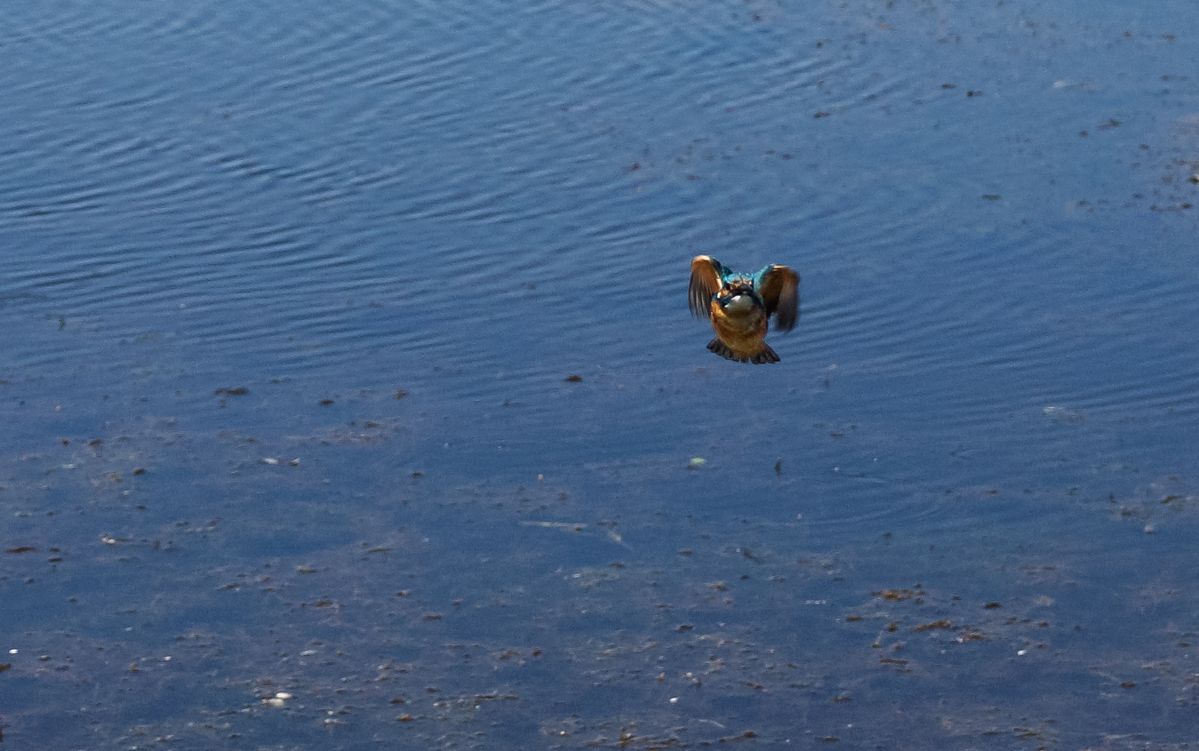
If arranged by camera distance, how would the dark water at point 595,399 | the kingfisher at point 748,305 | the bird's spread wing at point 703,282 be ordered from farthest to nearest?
the dark water at point 595,399 → the bird's spread wing at point 703,282 → the kingfisher at point 748,305

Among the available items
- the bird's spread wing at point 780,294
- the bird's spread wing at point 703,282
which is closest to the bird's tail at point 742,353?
the bird's spread wing at point 780,294

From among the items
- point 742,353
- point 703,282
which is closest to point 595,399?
point 703,282

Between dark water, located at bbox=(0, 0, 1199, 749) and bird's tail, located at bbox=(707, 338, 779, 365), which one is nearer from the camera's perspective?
bird's tail, located at bbox=(707, 338, 779, 365)

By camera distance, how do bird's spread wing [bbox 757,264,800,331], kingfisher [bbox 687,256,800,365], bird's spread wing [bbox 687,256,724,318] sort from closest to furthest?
kingfisher [bbox 687,256,800,365], bird's spread wing [bbox 757,264,800,331], bird's spread wing [bbox 687,256,724,318]

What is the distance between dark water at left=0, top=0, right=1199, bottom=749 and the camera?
27.1 ft

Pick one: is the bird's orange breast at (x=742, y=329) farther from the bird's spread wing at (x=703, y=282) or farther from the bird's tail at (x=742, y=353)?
the bird's spread wing at (x=703, y=282)

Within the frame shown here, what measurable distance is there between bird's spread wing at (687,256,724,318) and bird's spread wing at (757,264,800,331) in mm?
191

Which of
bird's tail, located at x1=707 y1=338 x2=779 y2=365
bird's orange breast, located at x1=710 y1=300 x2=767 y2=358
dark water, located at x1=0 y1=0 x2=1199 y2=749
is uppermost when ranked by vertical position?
bird's orange breast, located at x1=710 y1=300 x2=767 y2=358

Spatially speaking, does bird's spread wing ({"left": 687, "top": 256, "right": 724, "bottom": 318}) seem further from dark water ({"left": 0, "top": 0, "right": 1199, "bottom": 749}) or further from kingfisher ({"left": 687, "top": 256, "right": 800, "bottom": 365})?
dark water ({"left": 0, "top": 0, "right": 1199, "bottom": 749})

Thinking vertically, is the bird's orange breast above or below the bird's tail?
above

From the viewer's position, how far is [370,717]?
799 cm

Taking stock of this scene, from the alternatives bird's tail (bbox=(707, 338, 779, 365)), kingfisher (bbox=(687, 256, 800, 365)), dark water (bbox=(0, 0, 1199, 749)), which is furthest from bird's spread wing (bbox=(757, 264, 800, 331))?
dark water (bbox=(0, 0, 1199, 749))

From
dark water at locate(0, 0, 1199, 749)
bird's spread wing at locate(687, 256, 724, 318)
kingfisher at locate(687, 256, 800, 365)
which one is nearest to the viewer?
kingfisher at locate(687, 256, 800, 365)

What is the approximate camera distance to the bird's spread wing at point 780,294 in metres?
7.64
